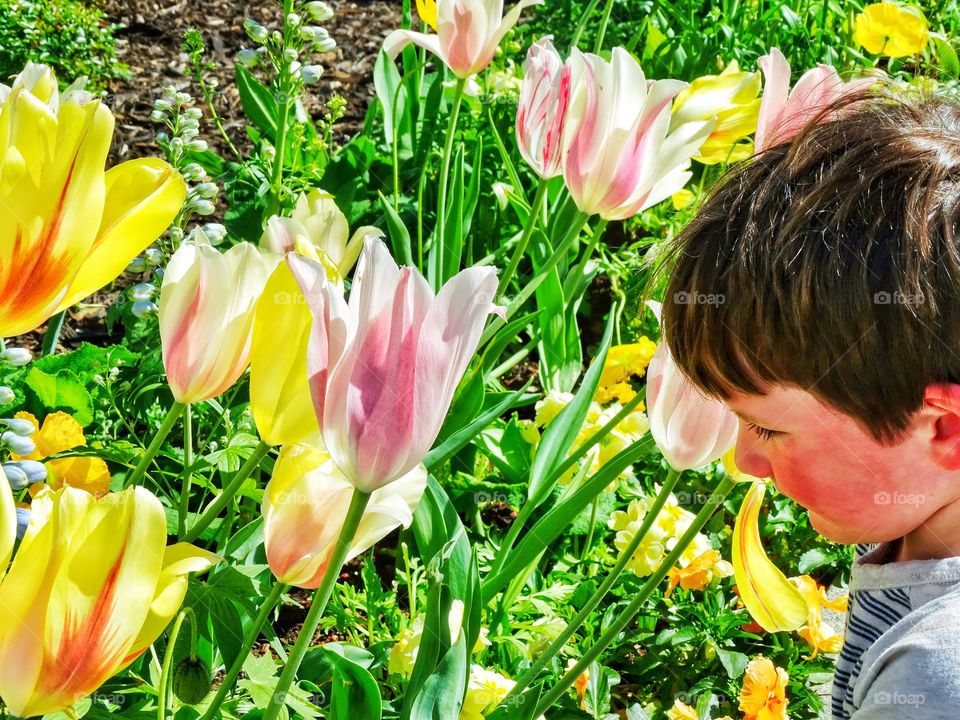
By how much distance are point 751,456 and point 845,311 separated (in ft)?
0.78

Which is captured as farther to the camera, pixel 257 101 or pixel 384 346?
pixel 257 101

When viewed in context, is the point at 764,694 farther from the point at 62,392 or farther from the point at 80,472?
the point at 62,392

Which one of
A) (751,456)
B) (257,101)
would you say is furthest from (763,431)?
(257,101)

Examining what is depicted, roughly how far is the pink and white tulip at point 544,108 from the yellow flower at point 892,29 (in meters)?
1.61

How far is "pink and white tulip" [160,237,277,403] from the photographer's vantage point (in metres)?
1.10

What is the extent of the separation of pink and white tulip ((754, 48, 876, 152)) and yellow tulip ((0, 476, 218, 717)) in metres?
0.86

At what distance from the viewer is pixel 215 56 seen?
4.07 m

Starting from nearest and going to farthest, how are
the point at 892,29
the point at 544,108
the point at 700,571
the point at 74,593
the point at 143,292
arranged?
the point at 74,593, the point at 143,292, the point at 544,108, the point at 700,571, the point at 892,29

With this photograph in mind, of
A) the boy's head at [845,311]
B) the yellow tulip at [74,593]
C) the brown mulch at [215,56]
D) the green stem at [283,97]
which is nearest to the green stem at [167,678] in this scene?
the yellow tulip at [74,593]

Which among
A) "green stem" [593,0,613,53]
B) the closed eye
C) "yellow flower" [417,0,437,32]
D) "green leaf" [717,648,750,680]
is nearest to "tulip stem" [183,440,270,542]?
the closed eye

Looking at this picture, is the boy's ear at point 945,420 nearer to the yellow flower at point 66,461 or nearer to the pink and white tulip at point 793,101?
the pink and white tulip at point 793,101

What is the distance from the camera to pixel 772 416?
1.24 metres

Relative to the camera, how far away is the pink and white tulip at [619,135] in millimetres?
1681

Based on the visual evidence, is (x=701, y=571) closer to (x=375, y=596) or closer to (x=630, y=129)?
(x=375, y=596)
